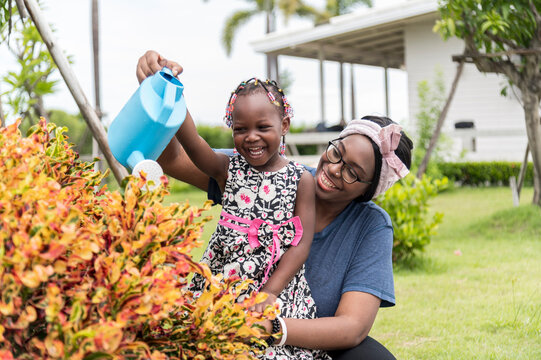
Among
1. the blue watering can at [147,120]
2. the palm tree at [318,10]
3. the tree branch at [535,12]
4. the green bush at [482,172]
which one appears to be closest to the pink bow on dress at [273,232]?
the blue watering can at [147,120]

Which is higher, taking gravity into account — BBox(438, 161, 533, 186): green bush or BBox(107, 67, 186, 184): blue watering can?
BBox(107, 67, 186, 184): blue watering can

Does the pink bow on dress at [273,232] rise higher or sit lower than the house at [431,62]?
lower

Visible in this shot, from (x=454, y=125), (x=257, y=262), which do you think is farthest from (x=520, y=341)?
(x=454, y=125)

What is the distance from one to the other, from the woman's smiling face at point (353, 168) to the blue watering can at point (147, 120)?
0.70 meters

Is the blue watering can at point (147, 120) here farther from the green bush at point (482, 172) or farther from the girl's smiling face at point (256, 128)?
the green bush at point (482, 172)

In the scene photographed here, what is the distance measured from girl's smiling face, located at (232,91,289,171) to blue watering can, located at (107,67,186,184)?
40 cm

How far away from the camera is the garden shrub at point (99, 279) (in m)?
1.03

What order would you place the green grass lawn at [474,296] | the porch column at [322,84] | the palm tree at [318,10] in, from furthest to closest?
the palm tree at [318,10]
the porch column at [322,84]
the green grass lawn at [474,296]

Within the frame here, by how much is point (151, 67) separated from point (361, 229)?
0.99 m

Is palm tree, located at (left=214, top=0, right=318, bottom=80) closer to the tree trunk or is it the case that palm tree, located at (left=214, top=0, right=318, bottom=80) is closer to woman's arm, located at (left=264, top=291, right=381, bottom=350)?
the tree trunk

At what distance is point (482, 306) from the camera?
15.6ft

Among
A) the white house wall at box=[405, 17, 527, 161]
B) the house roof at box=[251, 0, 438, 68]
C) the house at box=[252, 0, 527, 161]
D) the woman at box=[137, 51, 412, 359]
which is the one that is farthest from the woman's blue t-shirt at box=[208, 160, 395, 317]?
the white house wall at box=[405, 17, 527, 161]

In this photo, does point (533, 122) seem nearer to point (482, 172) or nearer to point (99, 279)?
point (482, 172)

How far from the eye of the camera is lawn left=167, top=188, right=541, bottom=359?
390 centimetres
